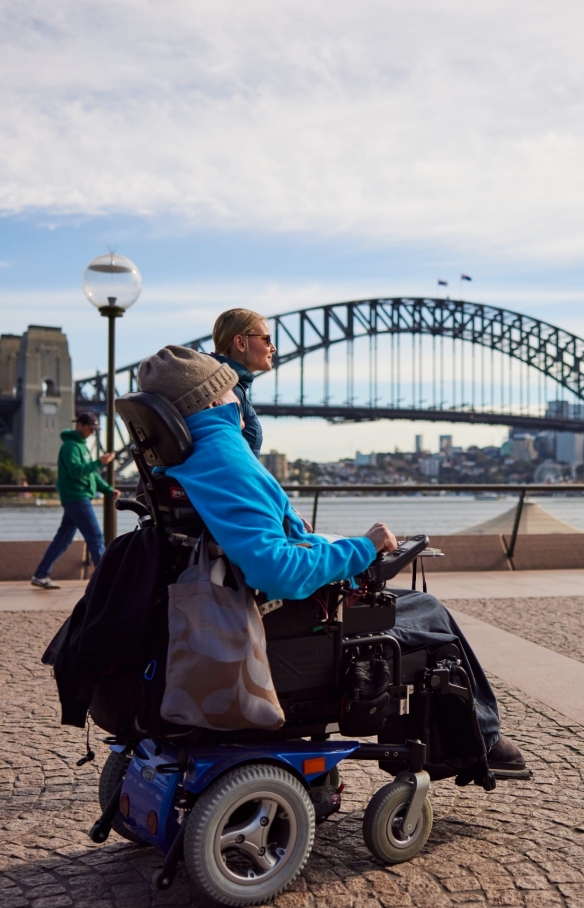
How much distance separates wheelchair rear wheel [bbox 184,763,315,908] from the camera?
86.0 inches

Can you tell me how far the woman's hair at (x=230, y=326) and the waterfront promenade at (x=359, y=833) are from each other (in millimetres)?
1460

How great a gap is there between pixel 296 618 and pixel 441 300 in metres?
65.7

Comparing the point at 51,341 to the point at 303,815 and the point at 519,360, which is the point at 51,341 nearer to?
the point at 519,360

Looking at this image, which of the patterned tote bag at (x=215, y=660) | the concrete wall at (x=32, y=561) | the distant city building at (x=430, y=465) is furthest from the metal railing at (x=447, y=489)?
the distant city building at (x=430, y=465)

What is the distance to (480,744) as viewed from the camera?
2619 mm

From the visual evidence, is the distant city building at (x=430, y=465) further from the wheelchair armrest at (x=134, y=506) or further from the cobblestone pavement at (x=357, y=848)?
the wheelchair armrest at (x=134, y=506)

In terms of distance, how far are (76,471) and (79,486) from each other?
A: 0.17m

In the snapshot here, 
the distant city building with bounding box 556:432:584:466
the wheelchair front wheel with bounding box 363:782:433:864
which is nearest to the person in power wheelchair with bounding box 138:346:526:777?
the wheelchair front wheel with bounding box 363:782:433:864

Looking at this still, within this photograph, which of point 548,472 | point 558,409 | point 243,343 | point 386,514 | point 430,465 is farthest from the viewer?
point 558,409

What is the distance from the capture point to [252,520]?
221cm

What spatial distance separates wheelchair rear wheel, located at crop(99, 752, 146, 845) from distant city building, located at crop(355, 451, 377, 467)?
92.2 feet

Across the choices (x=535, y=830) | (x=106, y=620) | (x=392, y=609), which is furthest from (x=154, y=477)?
(x=535, y=830)

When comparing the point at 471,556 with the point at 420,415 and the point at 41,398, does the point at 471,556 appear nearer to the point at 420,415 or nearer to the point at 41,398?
the point at 420,415

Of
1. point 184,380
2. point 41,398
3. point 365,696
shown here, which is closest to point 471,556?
point 365,696
